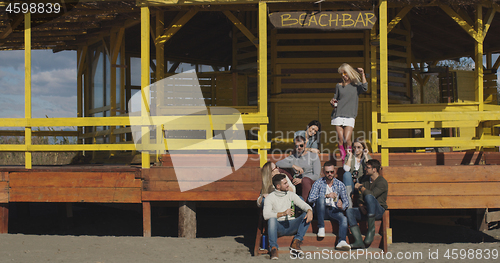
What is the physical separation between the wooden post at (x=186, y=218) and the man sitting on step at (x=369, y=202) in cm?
280

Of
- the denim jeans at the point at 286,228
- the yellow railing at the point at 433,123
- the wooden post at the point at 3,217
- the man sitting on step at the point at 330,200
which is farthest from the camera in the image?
the wooden post at the point at 3,217

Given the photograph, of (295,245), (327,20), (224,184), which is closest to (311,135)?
(224,184)

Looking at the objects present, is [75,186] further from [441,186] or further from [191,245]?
[441,186]

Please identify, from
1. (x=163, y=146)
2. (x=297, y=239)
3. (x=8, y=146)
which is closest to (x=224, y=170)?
(x=163, y=146)

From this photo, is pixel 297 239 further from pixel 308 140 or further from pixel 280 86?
pixel 280 86

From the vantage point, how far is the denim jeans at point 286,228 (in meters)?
5.99

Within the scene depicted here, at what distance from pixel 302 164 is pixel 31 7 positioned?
5757mm

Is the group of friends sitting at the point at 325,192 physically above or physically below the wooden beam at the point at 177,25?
below

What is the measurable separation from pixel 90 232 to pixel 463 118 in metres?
7.95

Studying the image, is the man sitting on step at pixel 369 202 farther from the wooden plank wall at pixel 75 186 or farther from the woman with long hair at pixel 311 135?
the wooden plank wall at pixel 75 186

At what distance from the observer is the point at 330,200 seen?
6.20 metres

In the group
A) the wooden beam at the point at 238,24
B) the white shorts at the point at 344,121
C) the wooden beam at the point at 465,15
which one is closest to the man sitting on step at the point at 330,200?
the white shorts at the point at 344,121

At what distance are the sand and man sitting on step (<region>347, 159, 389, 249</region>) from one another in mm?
279

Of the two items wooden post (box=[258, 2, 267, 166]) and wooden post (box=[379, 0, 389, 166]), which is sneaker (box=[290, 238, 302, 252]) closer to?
wooden post (box=[258, 2, 267, 166])
